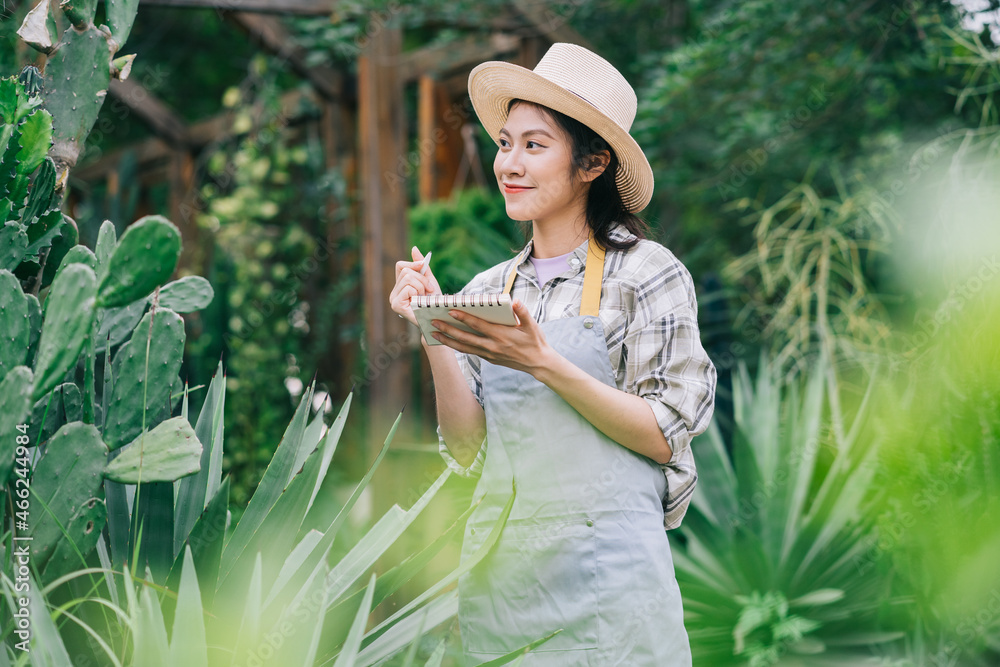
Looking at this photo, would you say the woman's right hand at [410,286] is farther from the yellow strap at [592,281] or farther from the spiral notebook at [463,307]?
the yellow strap at [592,281]

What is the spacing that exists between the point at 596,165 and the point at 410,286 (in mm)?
445

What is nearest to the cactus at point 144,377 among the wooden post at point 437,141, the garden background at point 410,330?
the garden background at point 410,330

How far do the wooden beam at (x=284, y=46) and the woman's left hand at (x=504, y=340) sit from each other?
339cm

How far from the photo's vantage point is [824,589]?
2.78 meters

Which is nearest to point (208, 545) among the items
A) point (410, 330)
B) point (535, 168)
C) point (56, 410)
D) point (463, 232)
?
point (56, 410)

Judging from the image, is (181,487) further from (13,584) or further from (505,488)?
(505,488)

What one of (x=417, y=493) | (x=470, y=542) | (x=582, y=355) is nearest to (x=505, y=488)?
(x=470, y=542)

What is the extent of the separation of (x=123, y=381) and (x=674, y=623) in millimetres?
1022

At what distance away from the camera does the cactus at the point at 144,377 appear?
58.8 inches

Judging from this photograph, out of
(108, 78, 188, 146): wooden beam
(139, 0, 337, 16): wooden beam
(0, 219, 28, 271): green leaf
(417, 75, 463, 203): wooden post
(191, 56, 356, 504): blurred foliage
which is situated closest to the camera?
(0, 219, 28, 271): green leaf

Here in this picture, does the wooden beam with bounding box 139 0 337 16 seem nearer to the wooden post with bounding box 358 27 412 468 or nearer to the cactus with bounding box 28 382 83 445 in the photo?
the wooden post with bounding box 358 27 412 468

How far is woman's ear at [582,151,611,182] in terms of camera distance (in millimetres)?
1651

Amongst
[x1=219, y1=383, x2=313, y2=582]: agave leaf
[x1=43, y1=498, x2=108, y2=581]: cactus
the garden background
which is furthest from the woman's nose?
[x1=43, y1=498, x2=108, y2=581]: cactus

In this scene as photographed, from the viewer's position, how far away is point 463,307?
52.7 inches
